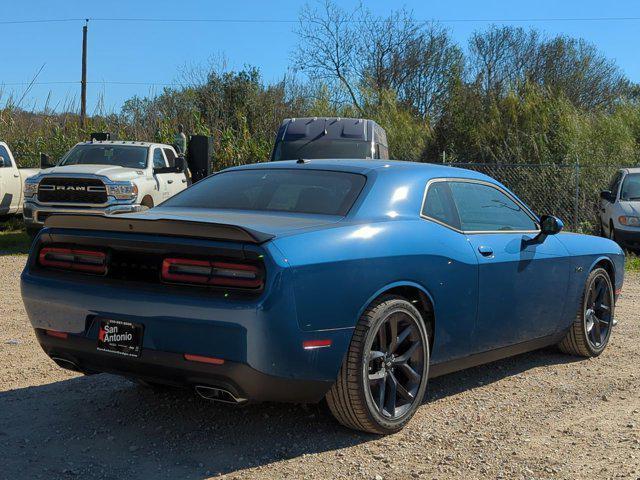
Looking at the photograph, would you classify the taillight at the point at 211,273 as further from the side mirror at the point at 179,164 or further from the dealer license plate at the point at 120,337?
the side mirror at the point at 179,164

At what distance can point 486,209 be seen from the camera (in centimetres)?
568

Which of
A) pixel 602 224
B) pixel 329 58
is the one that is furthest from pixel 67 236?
pixel 329 58

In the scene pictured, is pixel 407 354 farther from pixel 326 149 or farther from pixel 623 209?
pixel 623 209

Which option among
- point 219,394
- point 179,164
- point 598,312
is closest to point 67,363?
point 219,394

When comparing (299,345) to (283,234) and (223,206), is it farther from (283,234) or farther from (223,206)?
(223,206)

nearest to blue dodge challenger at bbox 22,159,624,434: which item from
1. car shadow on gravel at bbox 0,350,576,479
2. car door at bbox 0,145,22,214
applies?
car shadow on gravel at bbox 0,350,576,479

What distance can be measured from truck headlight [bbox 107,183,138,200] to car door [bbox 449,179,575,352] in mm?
8849

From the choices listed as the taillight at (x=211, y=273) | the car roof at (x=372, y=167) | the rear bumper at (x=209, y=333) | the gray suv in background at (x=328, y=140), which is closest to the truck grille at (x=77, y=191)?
the gray suv in background at (x=328, y=140)

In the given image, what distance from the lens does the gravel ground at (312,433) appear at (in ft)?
13.4

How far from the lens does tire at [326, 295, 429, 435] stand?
431cm

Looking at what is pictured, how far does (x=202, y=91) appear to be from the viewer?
26.8 m

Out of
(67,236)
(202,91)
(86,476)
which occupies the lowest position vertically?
(86,476)

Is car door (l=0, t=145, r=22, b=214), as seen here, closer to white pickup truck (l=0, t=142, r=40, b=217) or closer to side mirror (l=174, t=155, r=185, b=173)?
white pickup truck (l=0, t=142, r=40, b=217)

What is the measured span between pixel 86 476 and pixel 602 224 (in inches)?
550
